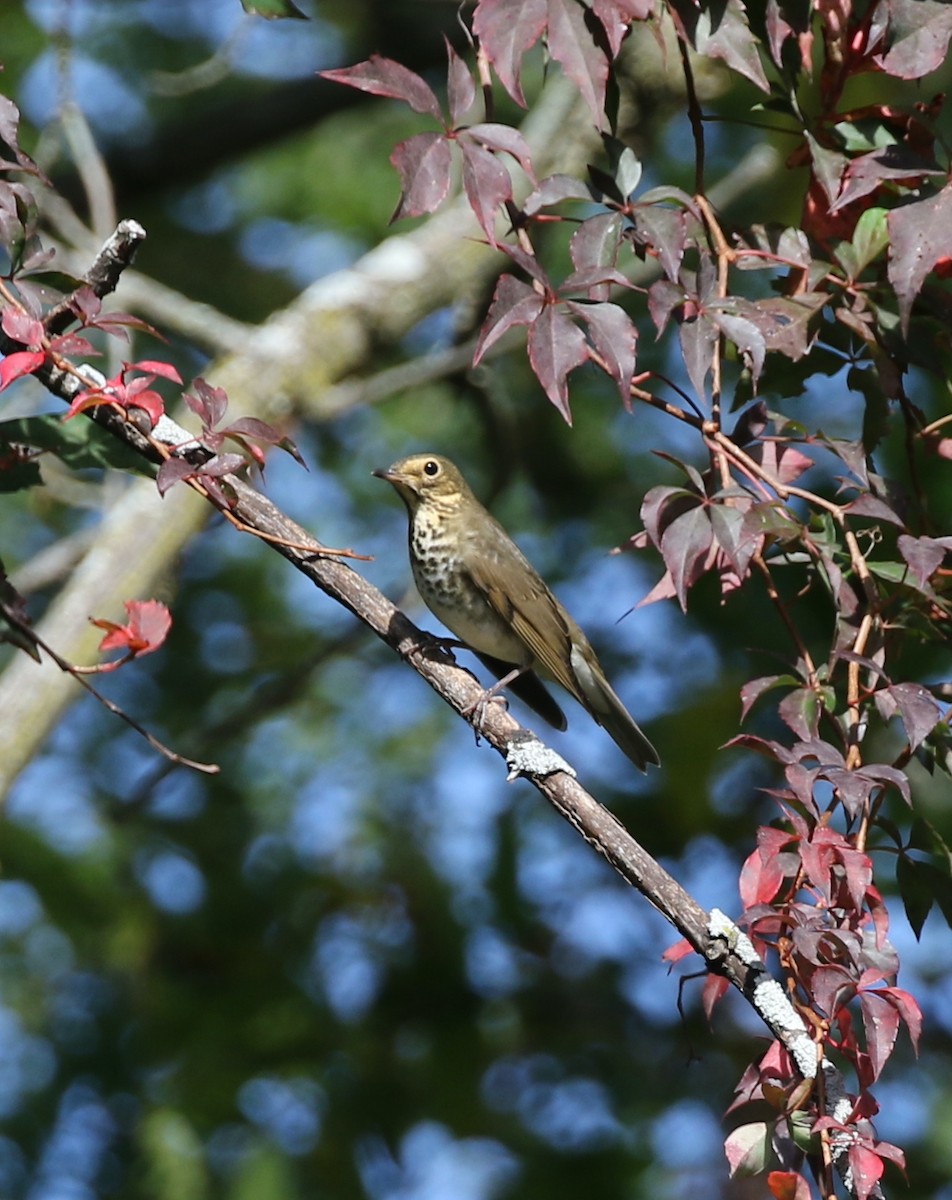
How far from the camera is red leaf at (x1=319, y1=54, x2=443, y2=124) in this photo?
89.7 inches

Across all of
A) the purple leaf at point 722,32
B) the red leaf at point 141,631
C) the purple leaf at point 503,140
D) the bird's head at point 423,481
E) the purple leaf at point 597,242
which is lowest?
the bird's head at point 423,481

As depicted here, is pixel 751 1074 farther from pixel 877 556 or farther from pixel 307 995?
pixel 307 995

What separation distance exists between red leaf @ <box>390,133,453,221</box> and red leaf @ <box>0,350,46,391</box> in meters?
0.58

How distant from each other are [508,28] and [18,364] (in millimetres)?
868

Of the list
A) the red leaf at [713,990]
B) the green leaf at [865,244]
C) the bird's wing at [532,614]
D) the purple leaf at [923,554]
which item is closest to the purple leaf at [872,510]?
the purple leaf at [923,554]

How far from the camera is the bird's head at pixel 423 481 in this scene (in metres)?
4.45

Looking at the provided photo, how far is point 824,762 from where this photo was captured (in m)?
2.20

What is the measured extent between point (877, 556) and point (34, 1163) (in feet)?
12.1

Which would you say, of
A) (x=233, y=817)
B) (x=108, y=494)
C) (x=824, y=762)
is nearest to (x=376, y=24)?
(x=108, y=494)

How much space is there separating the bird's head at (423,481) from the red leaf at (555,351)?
218 cm

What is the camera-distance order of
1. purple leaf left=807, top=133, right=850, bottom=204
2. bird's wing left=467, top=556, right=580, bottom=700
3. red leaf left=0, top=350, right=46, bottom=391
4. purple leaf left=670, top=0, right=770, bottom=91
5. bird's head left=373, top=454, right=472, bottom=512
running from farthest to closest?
1. bird's head left=373, top=454, right=472, bottom=512
2. bird's wing left=467, top=556, right=580, bottom=700
3. purple leaf left=807, top=133, right=850, bottom=204
4. purple leaf left=670, top=0, right=770, bottom=91
5. red leaf left=0, top=350, right=46, bottom=391

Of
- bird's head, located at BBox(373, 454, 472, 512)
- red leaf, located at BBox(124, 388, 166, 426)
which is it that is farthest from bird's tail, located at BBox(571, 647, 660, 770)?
red leaf, located at BBox(124, 388, 166, 426)

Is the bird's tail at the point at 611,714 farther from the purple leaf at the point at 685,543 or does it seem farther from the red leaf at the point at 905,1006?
the red leaf at the point at 905,1006

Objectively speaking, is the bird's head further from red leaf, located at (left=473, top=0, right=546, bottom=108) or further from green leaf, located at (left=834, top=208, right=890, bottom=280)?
red leaf, located at (left=473, top=0, right=546, bottom=108)
